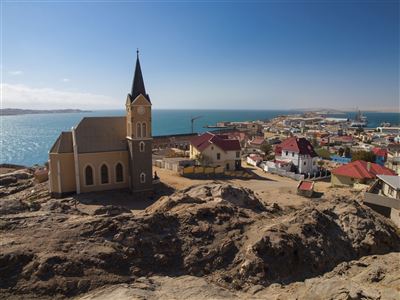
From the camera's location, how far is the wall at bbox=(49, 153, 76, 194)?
28578 millimetres

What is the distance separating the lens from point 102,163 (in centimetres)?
3030

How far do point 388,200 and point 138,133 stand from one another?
24.8 metres

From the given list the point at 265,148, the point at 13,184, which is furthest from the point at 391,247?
the point at 265,148

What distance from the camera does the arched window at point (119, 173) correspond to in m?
31.1

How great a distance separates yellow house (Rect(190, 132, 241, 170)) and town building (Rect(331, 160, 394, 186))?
47.5ft

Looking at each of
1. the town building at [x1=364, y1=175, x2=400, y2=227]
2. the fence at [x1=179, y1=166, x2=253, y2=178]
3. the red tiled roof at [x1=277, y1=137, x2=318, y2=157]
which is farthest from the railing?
the red tiled roof at [x1=277, y1=137, x2=318, y2=157]

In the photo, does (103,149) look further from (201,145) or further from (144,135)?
(201,145)

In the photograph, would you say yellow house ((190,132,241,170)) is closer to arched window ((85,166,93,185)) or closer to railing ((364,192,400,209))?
arched window ((85,166,93,185))

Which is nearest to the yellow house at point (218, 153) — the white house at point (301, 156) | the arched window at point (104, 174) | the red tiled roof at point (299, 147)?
the white house at point (301, 156)

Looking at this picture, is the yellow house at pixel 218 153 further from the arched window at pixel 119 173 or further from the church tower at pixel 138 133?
the arched window at pixel 119 173

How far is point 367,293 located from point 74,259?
10.9 meters

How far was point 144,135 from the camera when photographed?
1222 inches

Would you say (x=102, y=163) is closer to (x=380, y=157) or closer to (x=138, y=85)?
(x=138, y=85)

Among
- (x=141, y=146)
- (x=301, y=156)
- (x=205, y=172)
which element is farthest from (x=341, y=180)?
(x=141, y=146)
